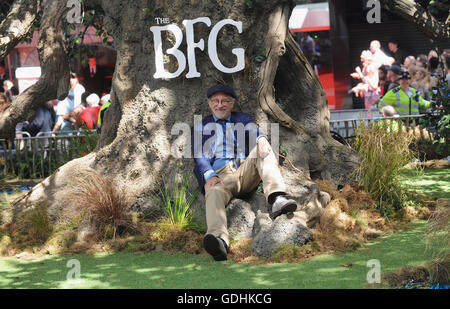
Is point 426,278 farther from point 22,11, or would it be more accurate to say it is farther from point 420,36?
point 420,36

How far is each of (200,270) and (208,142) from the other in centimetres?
190

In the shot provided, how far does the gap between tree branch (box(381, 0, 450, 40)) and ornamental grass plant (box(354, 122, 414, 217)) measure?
5.51 ft

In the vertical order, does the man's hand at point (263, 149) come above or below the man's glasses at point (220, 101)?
below

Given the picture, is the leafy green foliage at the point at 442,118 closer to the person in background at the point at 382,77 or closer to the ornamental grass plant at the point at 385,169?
the ornamental grass plant at the point at 385,169

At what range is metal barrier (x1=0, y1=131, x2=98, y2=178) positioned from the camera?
14266 millimetres

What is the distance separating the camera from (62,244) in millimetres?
8203

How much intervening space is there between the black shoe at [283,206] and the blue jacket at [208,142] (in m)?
0.88

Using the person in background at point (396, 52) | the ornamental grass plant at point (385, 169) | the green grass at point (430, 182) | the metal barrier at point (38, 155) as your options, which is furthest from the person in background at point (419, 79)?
the metal barrier at point (38, 155)

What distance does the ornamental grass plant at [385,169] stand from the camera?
29.1 ft

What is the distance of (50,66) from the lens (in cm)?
1048

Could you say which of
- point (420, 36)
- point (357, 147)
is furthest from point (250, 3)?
point (420, 36)

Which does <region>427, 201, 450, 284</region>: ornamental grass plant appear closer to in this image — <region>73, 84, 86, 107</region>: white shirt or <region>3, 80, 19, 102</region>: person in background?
<region>73, 84, 86, 107</region>: white shirt

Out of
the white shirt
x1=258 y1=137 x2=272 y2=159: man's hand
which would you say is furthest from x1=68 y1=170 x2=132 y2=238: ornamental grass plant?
the white shirt

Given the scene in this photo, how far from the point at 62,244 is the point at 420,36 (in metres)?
14.6
